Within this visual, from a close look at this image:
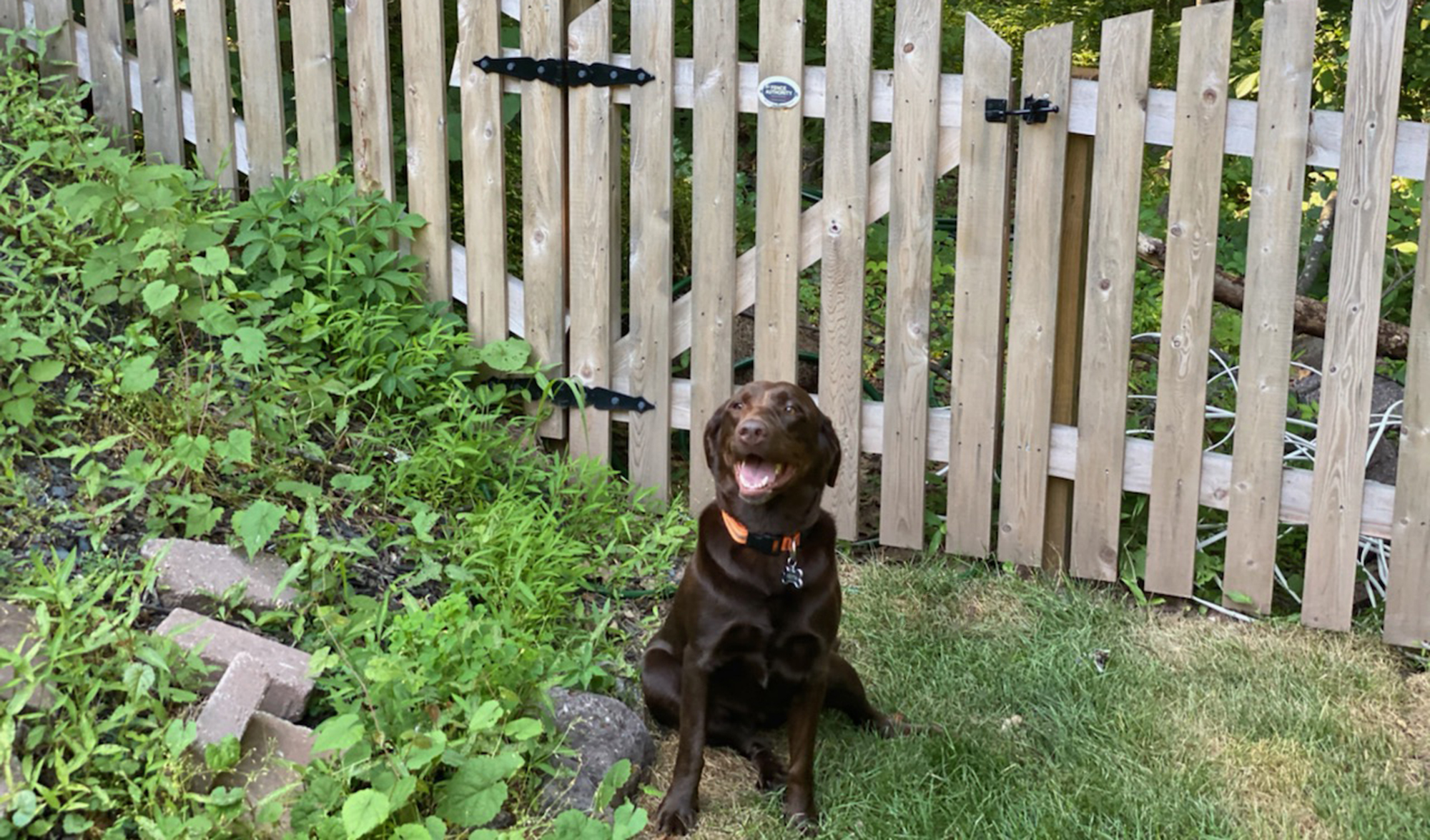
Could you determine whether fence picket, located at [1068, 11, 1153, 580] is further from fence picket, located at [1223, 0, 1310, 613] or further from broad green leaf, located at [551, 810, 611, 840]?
broad green leaf, located at [551, 810, 611, 840]

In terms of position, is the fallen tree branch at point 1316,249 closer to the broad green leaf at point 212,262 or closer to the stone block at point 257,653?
the broad green leaf at point 212,262

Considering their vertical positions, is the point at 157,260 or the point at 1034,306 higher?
the point at 157,260

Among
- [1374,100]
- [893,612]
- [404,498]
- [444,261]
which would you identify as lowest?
[893,612]

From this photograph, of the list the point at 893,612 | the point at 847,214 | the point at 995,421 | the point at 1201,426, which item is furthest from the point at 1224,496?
the point at 847,214

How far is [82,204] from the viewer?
15.4 ft

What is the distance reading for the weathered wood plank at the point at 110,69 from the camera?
564cm

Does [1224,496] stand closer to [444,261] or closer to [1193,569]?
[1193,569]

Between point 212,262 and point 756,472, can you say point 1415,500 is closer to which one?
point 756,472

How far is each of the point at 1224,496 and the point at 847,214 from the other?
1.43m

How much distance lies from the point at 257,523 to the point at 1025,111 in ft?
8.00

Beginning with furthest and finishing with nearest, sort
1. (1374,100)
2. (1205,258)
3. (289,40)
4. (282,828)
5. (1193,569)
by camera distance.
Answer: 1. (289,40)
2. (1193,569)
3. (1205,258)
4. (1374,100)
5. (282,828)

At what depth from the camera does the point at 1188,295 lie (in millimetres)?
4344

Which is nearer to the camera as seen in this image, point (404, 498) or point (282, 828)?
point (282, 828)

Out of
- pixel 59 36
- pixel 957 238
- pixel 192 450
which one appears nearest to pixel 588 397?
pixel 957 238
